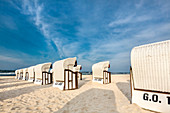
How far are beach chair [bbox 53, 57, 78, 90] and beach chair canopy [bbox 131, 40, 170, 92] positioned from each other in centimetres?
715

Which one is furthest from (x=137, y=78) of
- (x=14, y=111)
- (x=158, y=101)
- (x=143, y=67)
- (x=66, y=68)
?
(x=66, y=68)

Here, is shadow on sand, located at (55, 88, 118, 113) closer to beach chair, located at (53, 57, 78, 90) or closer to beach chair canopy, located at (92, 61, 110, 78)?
beach chair, located at (53, 57, 78, 90)

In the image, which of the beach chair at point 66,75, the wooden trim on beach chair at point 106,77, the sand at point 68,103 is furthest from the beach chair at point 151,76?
the wooden trim on beach chair at point 106,77

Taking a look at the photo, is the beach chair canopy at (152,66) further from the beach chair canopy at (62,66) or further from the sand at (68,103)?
the beach chair canopy at (62,66)

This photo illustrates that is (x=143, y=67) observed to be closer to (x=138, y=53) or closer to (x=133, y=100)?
(x=138, y=53)

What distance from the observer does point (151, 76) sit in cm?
485

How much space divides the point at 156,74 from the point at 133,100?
2.02 m

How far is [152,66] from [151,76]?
506 millimetres

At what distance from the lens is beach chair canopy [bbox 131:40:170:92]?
4.41 meters

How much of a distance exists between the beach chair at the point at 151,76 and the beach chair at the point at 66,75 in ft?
22.8

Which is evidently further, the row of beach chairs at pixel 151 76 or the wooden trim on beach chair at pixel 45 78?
the wooden trim on beach chair at pixel 45 78

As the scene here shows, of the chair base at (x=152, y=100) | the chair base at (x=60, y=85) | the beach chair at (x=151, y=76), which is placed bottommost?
the chair base at (x=60, y=85)

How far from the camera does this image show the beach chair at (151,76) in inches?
174

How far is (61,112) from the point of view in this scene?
489cm
